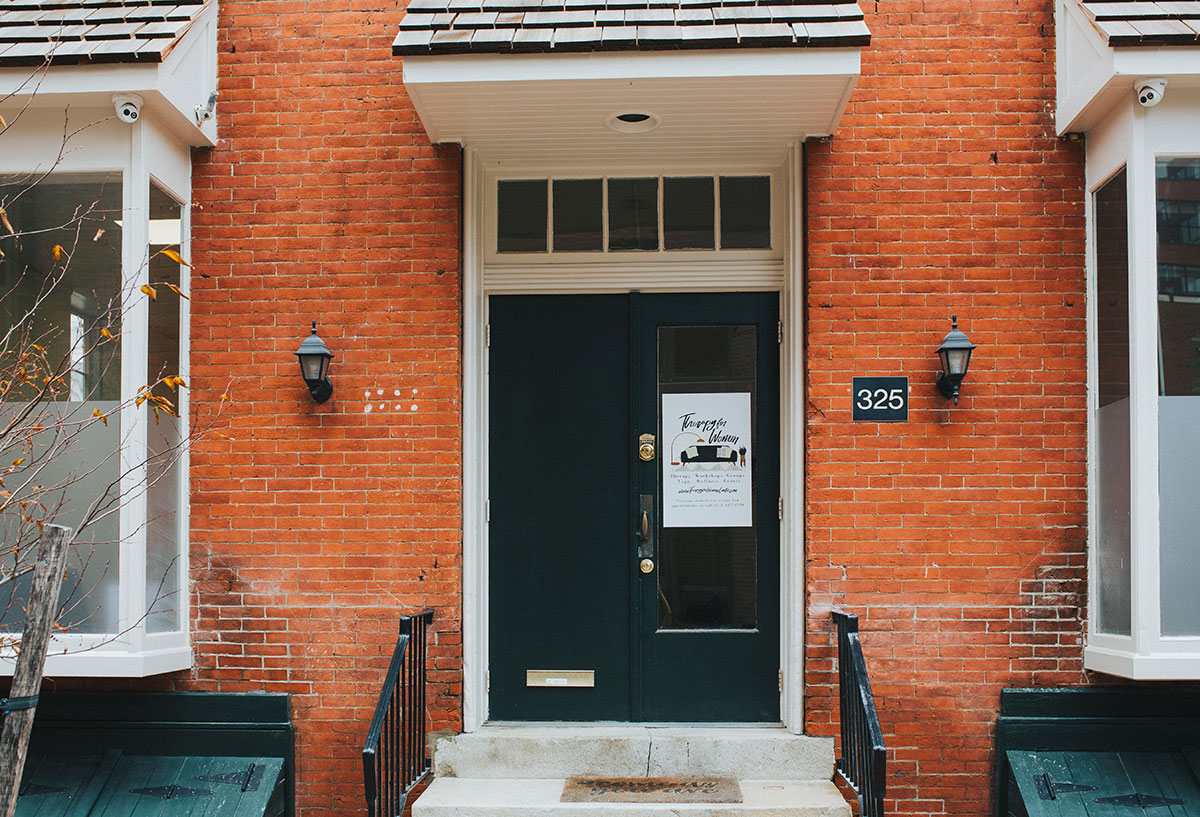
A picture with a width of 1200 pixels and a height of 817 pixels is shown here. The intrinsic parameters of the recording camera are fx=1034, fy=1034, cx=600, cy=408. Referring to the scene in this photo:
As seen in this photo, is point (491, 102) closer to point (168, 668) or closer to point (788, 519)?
point (788, 519)

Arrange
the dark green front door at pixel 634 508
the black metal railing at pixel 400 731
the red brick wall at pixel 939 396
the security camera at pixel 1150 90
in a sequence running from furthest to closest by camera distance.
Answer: the dark green front door at pixel 634 508 < the red brick wall at pixel 939 396 < the security camera at pixel 1150 90 < the black metal railing at pixel 400 731

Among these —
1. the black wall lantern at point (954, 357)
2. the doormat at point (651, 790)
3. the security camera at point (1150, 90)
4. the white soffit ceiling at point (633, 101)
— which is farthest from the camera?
the black wall lantern at point (954, 357)

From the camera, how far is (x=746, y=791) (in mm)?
5043

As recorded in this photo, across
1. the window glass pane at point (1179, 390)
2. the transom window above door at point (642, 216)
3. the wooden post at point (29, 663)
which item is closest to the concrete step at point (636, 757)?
the window glass pane at point (1179, 390)

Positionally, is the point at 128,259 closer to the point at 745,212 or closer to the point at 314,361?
the point at 314,361

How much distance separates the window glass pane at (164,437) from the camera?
5.29m

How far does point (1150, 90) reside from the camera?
189 inches

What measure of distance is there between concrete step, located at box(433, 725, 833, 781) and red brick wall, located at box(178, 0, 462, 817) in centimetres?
25

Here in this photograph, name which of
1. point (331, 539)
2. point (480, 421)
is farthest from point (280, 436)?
point (480, 421)

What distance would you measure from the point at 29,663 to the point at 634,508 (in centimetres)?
319

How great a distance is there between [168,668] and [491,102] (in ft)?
10.7

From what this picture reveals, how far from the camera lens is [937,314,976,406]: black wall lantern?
5156mm

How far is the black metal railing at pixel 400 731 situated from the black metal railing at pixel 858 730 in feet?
6.74

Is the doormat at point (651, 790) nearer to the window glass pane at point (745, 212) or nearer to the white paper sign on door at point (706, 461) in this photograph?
the white paper sign on door at point (706, 461)
